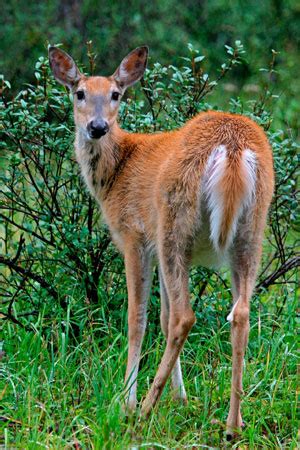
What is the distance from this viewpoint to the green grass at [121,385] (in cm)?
459

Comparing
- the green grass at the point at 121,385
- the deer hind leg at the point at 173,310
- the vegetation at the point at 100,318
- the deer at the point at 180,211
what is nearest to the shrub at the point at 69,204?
the vegetation at the point at 100,318

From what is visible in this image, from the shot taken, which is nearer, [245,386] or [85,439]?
[85,439]

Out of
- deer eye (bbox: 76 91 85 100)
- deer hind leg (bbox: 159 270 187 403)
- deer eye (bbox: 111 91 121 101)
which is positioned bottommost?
deer hind leg (bbox: 159 270 187 403)

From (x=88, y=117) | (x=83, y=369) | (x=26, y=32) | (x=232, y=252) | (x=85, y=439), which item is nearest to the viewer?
(x=85, y=439)

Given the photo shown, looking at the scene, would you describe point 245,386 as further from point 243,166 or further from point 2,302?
point 2,302

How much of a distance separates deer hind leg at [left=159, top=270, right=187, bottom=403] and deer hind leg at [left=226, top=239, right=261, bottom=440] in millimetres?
446

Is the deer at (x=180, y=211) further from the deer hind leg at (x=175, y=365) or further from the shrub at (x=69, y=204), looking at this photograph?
the shrub at (x=69, y=204)

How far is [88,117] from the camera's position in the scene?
565 centimetres

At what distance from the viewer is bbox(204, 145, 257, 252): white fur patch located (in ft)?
15.3

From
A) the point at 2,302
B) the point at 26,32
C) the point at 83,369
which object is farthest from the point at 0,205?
the point at 26,32

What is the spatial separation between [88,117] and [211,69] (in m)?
5.26

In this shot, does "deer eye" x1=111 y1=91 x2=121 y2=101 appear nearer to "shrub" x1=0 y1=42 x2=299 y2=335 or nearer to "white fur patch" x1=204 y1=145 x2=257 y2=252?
"shrub" x1=0 y1=42 x2=299 y2=335

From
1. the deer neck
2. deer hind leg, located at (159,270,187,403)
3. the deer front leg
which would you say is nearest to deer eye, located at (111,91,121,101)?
the deer neck

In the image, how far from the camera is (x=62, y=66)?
19.2 ft
